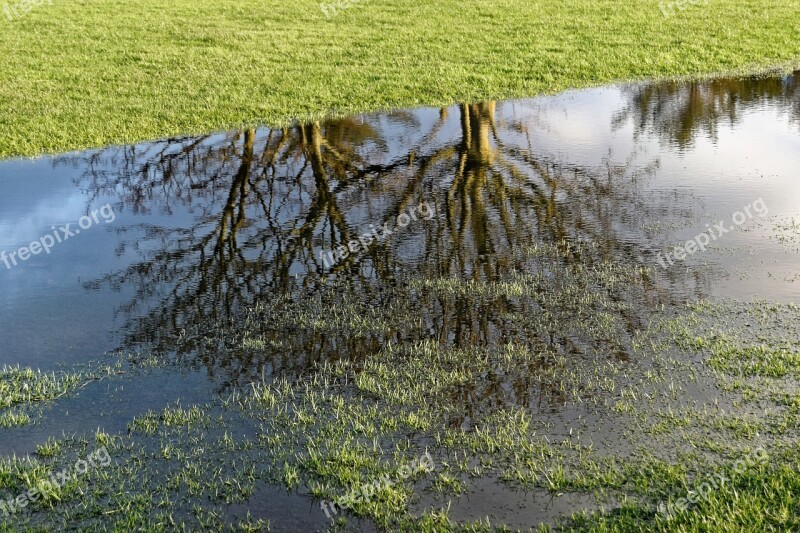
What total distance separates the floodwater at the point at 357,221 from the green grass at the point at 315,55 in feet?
5.19

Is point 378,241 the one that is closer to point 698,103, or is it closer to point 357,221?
point 357,221

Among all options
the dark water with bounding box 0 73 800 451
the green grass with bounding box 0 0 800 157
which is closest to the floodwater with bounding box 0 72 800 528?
the dark water with bounding box 0 73 800 451

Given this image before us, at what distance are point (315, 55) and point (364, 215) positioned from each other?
1272 centimetres

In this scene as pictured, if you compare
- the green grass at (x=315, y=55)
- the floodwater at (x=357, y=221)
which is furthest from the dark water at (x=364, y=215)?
the green grass at (x=315, y=55)

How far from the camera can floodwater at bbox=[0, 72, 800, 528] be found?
8891 millimetres

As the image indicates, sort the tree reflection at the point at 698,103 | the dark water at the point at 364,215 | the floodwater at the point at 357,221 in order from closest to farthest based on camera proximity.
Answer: the floodwater at the point at 357,221 < the dark water at the point at 364,215 < the tree reflection at the point at 698,103

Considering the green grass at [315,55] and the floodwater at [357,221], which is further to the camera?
the green grass at [315,55]

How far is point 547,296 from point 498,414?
267 cm

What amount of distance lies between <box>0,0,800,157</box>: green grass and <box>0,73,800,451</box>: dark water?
159cm

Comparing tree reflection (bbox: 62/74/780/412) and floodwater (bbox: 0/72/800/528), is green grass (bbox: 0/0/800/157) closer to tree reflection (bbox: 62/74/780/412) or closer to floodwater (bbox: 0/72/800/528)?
floodwater (bbox: 0/72/800/528)

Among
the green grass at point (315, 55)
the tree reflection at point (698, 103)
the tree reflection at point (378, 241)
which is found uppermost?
the green grass at point (315, 55)

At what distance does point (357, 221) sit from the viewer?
12352 mm

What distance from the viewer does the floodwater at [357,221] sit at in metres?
8.89

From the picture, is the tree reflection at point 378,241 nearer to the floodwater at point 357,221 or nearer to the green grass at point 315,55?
the floodwater at point 357,221
